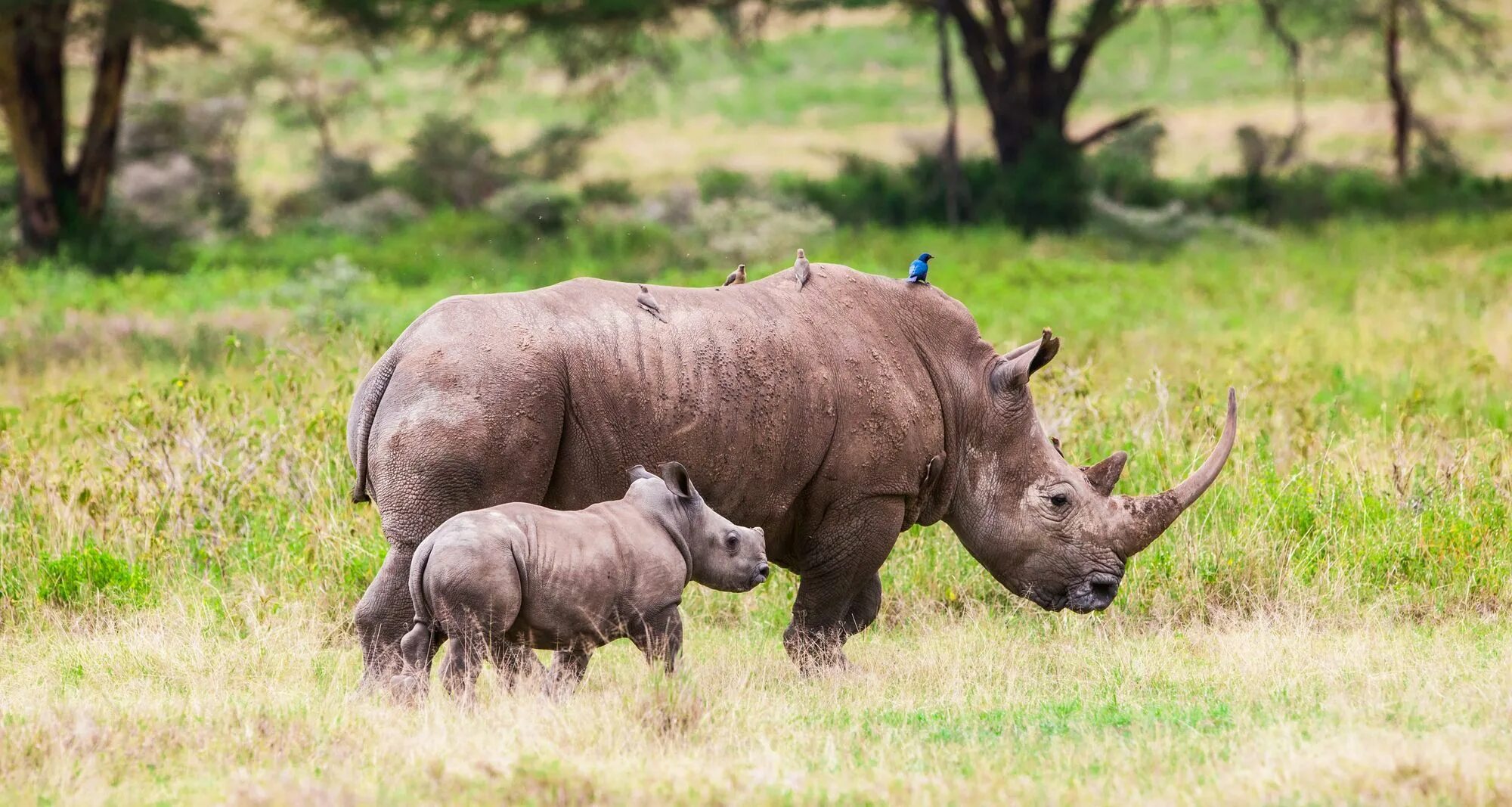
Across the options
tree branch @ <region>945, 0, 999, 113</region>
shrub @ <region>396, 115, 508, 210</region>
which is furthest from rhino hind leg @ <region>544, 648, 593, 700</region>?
shrub @ <region>396, 115, 508, 210</region>

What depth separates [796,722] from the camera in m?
6.10

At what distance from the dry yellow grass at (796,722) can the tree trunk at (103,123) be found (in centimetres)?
1532

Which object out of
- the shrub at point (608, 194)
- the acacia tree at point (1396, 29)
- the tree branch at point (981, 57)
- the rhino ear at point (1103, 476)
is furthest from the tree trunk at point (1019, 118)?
the rhino ear at point (1103, 476)

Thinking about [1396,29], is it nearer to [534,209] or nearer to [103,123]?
[534,209]

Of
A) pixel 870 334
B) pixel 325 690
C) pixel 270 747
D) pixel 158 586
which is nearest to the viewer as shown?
pixel 270 747

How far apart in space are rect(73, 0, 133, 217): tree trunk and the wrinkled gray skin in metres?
16.3

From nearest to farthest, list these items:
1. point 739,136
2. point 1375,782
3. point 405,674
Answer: point 1375,782
point 405,674
point 739,136

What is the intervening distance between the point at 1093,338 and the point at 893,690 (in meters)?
8.17

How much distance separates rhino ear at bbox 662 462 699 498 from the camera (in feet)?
20.2

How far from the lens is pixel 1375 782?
4.99m

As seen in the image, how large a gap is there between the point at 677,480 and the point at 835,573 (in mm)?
1196

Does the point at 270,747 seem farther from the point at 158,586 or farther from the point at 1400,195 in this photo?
the point at 1400,195

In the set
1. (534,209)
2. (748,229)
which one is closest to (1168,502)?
(748,229)

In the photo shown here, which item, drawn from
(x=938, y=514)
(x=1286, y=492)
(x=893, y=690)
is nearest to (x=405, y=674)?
(x=893, y=690)
